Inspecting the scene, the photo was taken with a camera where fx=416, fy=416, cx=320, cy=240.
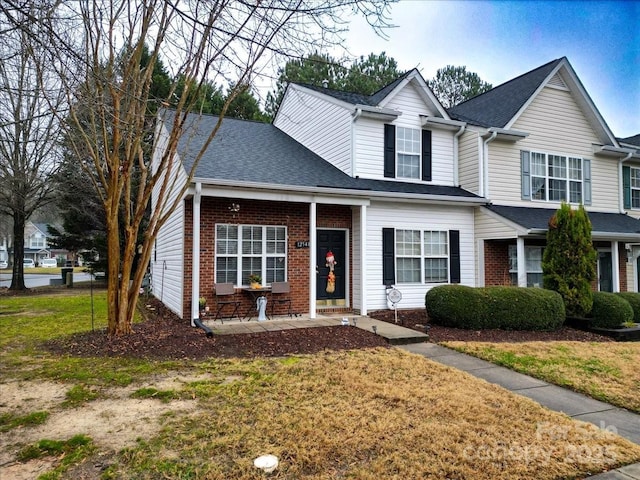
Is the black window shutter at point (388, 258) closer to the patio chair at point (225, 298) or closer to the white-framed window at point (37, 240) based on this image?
the patio chair at point (225, 298)

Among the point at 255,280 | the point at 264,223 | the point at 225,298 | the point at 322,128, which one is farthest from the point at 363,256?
the point at 322,128

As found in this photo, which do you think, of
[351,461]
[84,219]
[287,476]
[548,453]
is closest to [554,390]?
[548,453]

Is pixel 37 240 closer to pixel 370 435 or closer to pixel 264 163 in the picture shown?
pixel 264 163

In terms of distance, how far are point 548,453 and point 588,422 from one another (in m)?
1.11

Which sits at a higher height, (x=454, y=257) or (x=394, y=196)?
(x=394, y=196)

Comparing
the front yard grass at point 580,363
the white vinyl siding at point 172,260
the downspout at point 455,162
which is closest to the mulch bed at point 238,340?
the front yard grass at point 580,363

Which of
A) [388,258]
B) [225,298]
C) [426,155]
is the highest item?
[426,155]

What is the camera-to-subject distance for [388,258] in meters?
11.3

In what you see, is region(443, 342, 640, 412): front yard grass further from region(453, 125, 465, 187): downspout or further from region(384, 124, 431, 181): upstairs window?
region(453, 125, 465, 187): downspout

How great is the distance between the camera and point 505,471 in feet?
10.3

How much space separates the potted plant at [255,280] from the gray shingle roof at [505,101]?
8086 millimetres

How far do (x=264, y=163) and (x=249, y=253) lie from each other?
256cm

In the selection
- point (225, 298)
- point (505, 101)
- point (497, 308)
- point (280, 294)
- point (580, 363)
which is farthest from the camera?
point (505, 101)

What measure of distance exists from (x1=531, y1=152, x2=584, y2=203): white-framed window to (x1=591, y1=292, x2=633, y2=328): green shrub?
4627 mm
